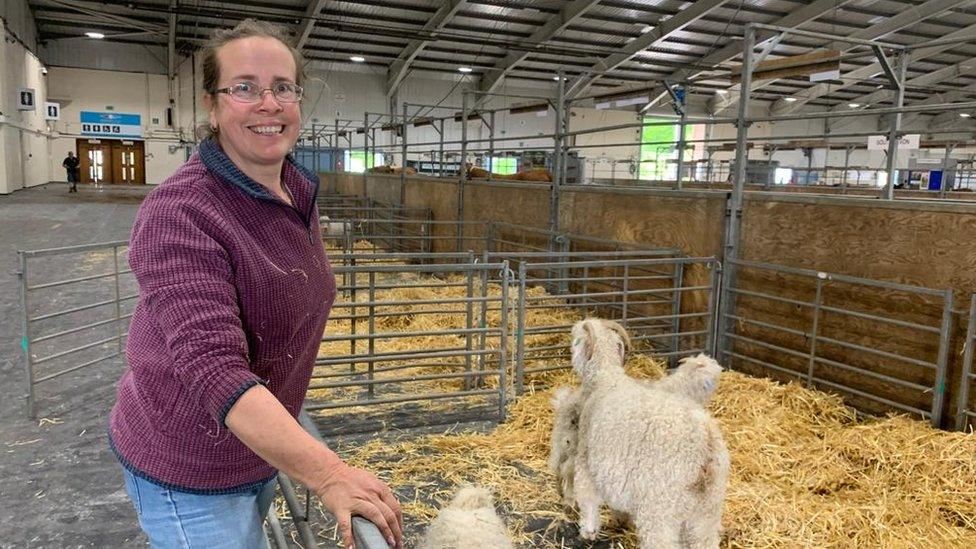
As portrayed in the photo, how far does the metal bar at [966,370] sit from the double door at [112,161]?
3346 cm

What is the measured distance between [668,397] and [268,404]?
2209 millimetres

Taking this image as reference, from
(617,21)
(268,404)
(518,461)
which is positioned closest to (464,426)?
(518,461)

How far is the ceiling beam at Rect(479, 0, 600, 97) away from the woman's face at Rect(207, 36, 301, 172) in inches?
763

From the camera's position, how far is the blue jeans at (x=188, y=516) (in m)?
1.34

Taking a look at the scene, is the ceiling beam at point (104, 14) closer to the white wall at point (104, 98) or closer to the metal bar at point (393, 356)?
the white wall at point (104, 98)

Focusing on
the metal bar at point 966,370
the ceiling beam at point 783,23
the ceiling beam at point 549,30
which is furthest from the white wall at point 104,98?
the metal bar at point 966,370

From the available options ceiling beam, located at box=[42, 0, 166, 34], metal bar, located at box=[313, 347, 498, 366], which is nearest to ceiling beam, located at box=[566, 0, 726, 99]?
metal bar, located at box=[313, 347, 498, 366]

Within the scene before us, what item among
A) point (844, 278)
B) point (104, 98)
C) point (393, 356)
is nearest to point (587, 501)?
point (393, 356)

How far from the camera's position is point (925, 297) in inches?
181

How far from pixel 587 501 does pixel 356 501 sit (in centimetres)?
233

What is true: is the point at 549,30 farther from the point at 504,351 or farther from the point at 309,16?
the point at 504,351

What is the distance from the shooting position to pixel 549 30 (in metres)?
22.4

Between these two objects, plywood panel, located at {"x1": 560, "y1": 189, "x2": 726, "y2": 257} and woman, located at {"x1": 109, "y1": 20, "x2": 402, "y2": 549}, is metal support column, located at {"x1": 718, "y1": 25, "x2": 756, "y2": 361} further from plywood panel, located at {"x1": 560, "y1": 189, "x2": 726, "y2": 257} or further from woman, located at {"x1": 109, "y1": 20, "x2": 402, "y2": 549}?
woman, located at {"x1": 109, "y1": 20, "x2": 402, "y2": 549}

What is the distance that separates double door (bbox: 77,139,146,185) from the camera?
30.2 meters
